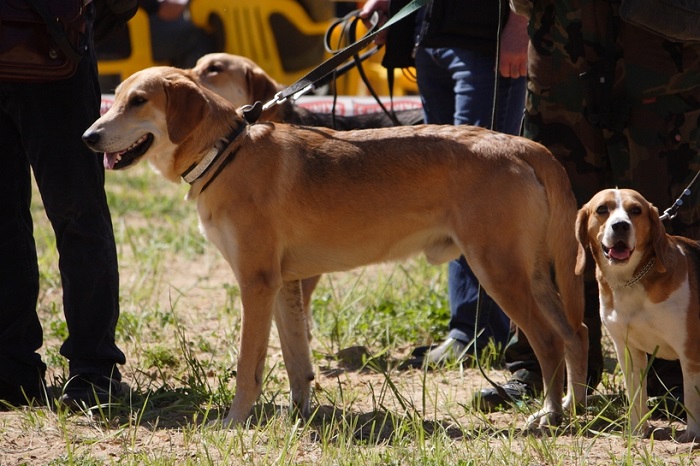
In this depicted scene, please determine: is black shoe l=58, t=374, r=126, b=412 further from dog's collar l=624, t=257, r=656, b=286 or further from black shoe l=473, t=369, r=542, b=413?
dog's collar l=624, t=257, r=656, b=286

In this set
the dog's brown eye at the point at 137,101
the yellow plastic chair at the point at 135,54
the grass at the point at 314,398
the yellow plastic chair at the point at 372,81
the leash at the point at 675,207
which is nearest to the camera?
the grass at the point at 314,398

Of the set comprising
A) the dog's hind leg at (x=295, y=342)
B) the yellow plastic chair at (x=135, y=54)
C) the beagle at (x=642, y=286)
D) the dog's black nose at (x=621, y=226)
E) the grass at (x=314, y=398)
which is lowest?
the grass at (x=314, y=398)

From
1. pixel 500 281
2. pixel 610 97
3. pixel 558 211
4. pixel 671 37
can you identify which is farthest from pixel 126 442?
pixel 671 37

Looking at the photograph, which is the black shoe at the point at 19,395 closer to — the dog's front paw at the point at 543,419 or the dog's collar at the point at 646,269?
the dog's front paw at the point at 543,419

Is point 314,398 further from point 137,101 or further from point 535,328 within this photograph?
point 137,101

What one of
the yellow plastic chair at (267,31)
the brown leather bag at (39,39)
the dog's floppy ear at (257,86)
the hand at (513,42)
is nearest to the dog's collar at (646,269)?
the hand at (513,42)

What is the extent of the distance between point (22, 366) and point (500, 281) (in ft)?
7.11

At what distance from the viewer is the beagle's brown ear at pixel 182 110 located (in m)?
4.06

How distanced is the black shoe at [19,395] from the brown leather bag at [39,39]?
1.38 m

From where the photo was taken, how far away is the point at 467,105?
4977 mm

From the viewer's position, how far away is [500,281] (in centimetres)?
A: 396

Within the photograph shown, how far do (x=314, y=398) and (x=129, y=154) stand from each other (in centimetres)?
137

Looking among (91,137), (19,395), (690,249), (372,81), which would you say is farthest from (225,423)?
(372,81)

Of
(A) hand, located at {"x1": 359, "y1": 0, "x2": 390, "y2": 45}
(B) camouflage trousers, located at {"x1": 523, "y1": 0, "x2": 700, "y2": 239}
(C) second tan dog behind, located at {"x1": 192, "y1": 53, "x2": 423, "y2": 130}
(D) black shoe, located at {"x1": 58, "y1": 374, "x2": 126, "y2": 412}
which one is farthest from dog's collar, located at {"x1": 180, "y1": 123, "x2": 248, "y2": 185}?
(C) second tan dog behind, located at {"x1": 192, "y1": 53, "x2": 423, "y2": 130}
